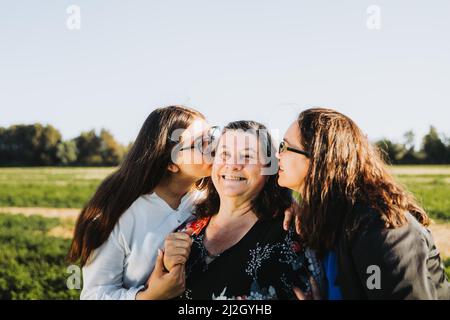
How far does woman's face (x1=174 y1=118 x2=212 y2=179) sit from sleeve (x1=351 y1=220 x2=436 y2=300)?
139 cm

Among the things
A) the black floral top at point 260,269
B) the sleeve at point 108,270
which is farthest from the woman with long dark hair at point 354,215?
the sleeve at point 108,270

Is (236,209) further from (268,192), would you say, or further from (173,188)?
(173,188)

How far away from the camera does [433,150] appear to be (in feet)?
137

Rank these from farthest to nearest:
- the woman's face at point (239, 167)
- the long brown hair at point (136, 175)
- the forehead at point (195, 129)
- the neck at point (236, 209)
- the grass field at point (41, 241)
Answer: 1. the grass field at point (41, 241)
2. the forehead at point (195, 129)
3. the long brown hair at point (136, 175)
4. the neck at point (236, 209)
5. the woman's face at point (239, 167)

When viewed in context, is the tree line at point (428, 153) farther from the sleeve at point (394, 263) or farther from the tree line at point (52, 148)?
the sleeve at point (394, 263)

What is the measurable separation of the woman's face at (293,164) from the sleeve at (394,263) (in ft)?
2.07

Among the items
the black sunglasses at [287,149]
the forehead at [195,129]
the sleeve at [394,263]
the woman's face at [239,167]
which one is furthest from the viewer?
the forehead at [195,129]

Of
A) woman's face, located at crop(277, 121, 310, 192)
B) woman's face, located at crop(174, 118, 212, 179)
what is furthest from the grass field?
woman's face, located at crop(174, 118, 212, 179)

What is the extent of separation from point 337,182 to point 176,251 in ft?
3.50

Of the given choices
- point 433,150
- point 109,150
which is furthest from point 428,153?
point 109,150

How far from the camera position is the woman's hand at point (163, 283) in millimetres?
2965
